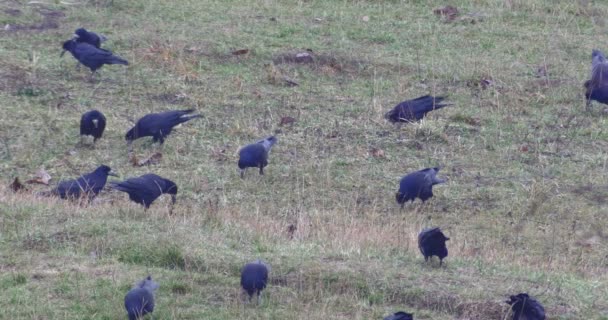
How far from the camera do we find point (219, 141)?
39.3 feet

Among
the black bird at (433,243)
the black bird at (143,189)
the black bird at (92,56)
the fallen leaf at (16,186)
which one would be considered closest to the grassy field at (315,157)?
the black bird at (433,243)

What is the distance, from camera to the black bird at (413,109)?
1205cm

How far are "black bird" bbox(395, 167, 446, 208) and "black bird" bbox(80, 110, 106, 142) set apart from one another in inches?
126

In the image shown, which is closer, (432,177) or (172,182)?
(172,182)

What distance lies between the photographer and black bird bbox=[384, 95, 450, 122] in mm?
12047

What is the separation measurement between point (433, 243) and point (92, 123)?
15.6ft

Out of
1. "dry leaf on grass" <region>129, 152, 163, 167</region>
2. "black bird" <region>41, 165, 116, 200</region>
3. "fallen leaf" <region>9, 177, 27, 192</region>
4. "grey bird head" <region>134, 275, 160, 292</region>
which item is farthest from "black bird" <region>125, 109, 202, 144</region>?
"grey bird head" <region>134, 275, 160, 292</region>

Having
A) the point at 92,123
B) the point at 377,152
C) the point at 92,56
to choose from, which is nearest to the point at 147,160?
the point at 92,123

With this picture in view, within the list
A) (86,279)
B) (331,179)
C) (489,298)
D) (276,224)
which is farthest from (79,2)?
(489,298)

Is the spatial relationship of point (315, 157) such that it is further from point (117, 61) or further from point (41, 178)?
point (117, 61)

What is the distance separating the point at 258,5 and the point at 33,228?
8619mm

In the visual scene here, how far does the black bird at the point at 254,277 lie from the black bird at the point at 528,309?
1.58 m

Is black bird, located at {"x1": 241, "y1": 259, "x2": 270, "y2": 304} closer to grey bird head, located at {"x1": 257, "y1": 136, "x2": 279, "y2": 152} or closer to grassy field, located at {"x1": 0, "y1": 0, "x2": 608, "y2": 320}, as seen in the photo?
grassy field, located at {"x1": 0, "y1": 0, "x2": 608, "y2": 320}

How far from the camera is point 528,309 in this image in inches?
270
